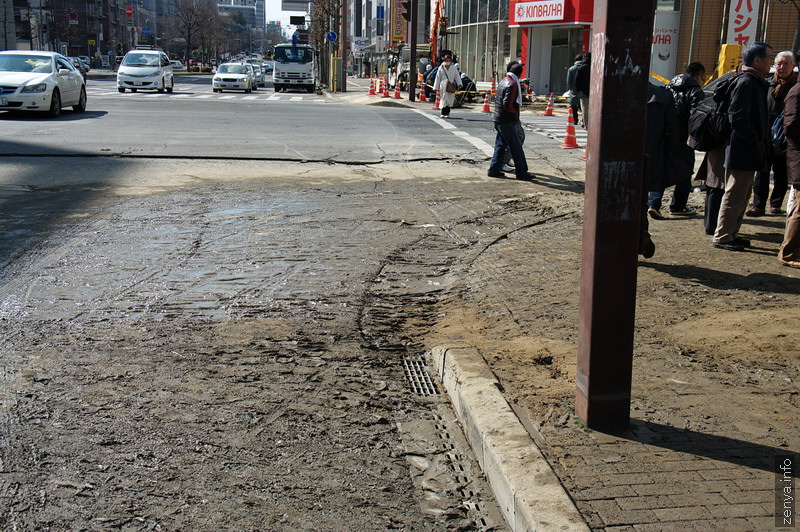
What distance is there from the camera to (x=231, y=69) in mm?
40156

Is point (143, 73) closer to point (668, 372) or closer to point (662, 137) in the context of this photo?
point (662, 137)

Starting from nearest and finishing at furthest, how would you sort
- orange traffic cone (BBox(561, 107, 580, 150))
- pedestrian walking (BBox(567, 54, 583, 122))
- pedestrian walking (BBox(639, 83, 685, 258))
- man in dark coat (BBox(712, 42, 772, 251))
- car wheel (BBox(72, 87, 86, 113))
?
man in dark coat (BBox(712, 42, 772, 251)), pedestrian walking (BBox(639, 83, 685, 258)), pedestrian walking (BBox(567, 54, 583, 122)), orange traffic cone (BBox(561, 107, 580, 150)), car wheel (BBox(72, 87, 86, 113))

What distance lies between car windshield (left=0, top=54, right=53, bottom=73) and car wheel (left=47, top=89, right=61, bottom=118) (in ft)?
2.41

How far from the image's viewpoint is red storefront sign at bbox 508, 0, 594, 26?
3247 centimetres

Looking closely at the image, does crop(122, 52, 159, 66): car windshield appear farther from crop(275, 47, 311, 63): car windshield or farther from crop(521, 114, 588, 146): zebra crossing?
crop(521, 114, 588, 146): zebra crossing

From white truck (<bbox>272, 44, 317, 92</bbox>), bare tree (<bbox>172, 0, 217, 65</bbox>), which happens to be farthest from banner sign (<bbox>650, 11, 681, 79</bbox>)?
bare tree (<bbox>172, 0, 217, 65</bbox>)

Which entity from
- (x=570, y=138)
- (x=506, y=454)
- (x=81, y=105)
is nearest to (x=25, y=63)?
(x=81, y=105)

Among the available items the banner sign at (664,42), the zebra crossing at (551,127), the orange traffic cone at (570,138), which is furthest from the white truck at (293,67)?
the orange traffic cone at (570,138)

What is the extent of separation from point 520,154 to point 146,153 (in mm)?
6444

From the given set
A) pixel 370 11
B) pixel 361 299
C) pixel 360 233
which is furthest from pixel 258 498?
pixel 370 11

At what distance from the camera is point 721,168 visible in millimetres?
7551

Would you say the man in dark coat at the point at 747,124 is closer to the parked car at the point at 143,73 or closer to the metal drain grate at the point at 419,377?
the metal drain grate at the point at 419,377

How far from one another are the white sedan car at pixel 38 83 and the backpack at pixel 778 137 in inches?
633

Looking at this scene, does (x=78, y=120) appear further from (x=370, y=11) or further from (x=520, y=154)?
(x=370, y=11)
